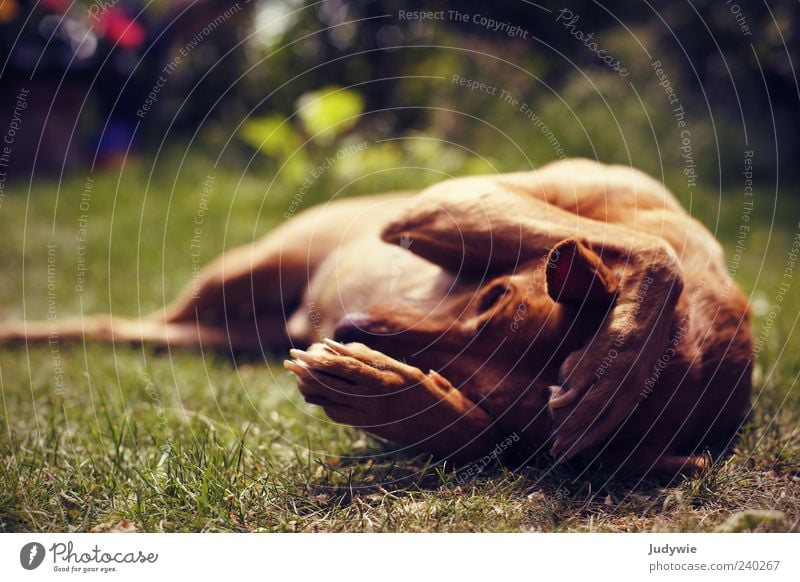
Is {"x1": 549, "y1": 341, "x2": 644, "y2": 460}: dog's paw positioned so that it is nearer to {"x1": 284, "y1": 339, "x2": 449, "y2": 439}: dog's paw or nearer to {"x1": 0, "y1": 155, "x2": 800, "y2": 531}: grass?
{"x1": 0, "y1": 155, "x2": 800, "y2": 531}: grass

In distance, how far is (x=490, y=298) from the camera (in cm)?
281

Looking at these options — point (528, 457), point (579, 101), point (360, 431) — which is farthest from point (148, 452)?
point (579, 101)

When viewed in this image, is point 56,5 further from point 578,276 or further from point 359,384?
point 578,276

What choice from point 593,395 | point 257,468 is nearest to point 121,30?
point 257,468

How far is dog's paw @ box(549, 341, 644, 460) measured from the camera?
2.37 meters

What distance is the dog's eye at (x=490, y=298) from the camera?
9.18 feet

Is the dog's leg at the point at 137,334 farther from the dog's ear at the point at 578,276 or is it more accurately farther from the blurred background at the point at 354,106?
the dog's ear at the point at 578,276

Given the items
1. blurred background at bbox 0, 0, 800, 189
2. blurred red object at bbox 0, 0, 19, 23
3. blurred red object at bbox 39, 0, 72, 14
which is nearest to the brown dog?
blurred background at bbox 0, 0, 800, 189

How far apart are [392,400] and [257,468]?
596mm

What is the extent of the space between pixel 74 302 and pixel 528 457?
4022 mm

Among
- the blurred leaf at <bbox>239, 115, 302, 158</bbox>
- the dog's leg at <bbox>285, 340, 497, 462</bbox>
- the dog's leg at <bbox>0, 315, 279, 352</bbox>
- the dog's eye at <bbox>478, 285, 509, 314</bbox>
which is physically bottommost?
the dog's leg at <bbox>0, 315, 279, 352</bbox>


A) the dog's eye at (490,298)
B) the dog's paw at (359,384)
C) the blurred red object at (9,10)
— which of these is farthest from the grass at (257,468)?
the blurred red object at (9,10)

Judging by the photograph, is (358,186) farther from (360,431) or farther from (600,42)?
(600,42)

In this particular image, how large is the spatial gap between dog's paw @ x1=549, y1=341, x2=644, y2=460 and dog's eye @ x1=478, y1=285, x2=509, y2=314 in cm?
48
